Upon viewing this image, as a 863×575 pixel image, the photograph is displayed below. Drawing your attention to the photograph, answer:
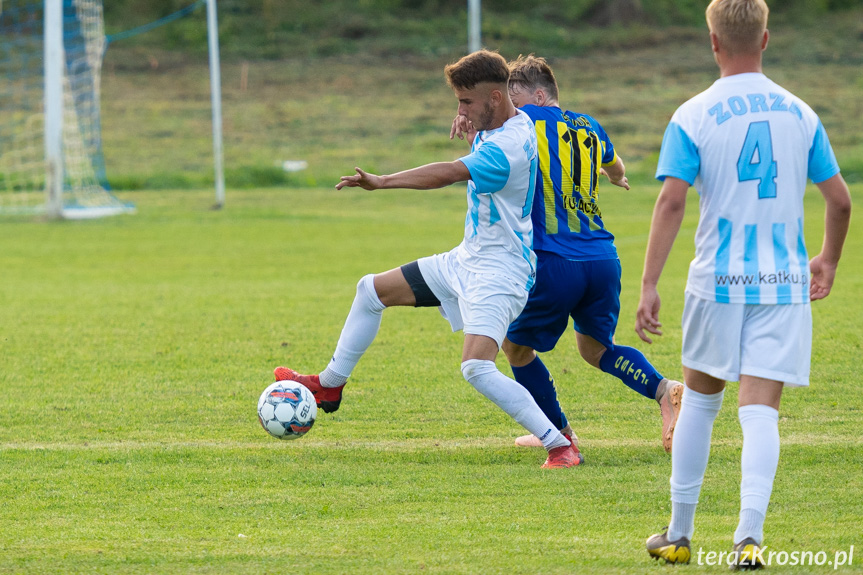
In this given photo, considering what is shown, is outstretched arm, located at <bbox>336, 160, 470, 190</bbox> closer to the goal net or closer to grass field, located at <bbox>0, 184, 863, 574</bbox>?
grass field, located at <bbox>0, 184, 863, 574</bbox>

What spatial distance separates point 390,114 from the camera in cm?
3909

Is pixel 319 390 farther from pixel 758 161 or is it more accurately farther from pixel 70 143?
pixel 70 143

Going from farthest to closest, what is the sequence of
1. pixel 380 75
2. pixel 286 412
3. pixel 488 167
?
pixel 380 75
pixel 286 412
pixel 488 167

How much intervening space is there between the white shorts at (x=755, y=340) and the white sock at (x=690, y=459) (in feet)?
0.47

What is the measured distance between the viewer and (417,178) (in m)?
4.42

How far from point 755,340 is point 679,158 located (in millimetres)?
606

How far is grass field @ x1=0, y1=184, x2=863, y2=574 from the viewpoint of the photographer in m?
3.79

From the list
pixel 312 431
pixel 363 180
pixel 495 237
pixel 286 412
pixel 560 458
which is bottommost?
pixel 312 431

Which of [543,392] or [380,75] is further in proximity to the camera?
[380,75]

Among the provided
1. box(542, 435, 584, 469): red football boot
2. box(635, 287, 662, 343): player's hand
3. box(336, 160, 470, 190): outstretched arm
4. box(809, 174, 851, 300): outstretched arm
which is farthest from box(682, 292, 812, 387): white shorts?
box(542, 435, 584, 469): red football boot

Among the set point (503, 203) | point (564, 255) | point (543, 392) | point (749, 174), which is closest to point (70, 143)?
point (543, 392)

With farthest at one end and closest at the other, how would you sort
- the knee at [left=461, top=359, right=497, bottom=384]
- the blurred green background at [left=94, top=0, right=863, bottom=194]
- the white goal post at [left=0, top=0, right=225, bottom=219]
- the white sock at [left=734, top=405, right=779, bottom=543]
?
the blurred green background at [left=94, top=0, right=863, bottom=194], the white goal post at [left=0, top=0, right=225, bottom=219], the knee at [left=461, top=359, right=497, bottom=384], the white sock at [left=734, top=405, right=779, bottom=543]

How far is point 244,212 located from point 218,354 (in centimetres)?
1339

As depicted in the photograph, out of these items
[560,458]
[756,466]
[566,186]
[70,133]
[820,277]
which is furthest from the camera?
[70,133]
